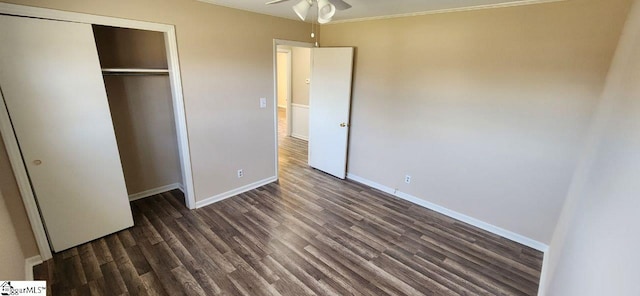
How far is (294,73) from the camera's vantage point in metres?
6.32

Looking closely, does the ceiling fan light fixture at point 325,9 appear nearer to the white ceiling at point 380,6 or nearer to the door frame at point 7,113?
the white ceiling at point 380,6

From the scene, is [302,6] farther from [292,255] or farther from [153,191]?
[153,191]

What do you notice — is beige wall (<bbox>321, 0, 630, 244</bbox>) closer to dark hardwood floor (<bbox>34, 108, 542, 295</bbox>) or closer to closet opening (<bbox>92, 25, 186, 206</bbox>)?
dark hardwood floor (<bbox>34, 108, 542, 295</bbox>)

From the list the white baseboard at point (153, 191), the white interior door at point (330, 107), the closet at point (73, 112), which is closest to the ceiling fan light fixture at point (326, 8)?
the white interior door at point (330, 107)

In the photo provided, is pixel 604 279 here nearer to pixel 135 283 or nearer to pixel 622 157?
pixel 622 157

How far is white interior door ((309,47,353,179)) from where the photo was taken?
380cm

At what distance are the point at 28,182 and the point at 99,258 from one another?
829 millimetres

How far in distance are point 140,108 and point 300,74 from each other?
12.0 ft

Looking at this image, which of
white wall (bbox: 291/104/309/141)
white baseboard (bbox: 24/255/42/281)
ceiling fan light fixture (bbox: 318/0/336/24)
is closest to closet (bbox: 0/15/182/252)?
white baseboard (bbox: 24/255/42/281)

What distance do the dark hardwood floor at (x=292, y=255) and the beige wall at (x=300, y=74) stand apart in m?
3.34

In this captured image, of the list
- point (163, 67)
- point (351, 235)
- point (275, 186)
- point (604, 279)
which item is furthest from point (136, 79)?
point (604, 279)

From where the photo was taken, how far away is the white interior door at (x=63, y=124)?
1990mm

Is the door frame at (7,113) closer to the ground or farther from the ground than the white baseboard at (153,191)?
farther from the ground

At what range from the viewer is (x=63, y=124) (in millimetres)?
2229
